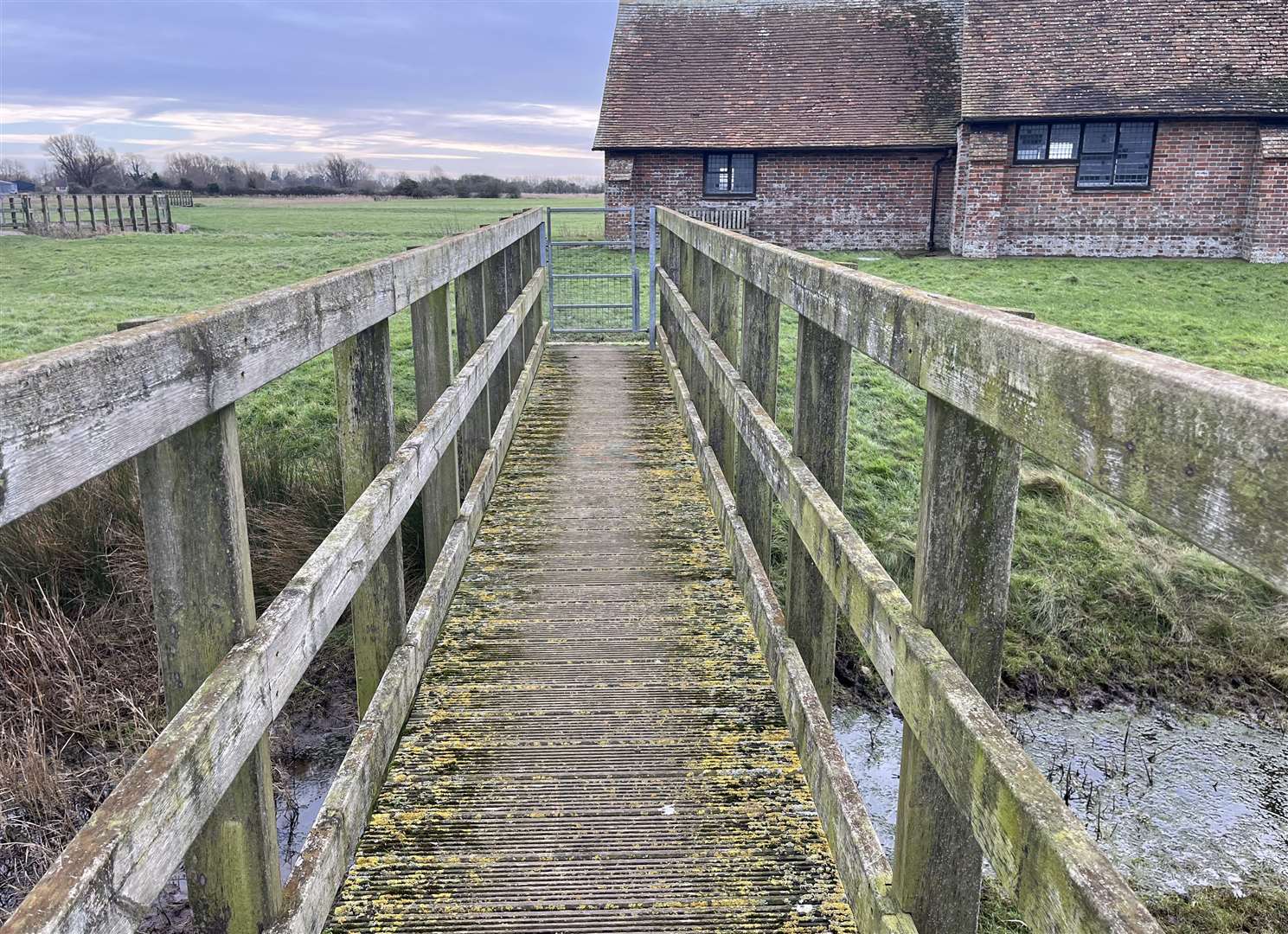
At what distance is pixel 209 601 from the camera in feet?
5.99

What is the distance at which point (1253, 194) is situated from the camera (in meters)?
21.3

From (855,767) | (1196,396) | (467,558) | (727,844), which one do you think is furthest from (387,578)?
(855,767)

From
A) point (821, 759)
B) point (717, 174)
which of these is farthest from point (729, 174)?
Answer: point (821, 759)

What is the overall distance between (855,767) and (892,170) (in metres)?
20.1

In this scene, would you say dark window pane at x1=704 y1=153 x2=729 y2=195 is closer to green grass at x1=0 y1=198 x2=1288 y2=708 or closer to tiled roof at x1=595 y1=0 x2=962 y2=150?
tiled roof at x1=595 y1=0 x2=962 y2=150

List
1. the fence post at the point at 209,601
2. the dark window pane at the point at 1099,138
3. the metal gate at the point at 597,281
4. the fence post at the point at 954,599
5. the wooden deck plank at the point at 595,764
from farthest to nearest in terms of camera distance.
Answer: the dark window pane at the point at 1099,138 < the metal gate at the point at 597,281 < the wooden deck plank at the point at 595,764 < the fence post at the point at 954,599 < the fence post at the point at 209,601

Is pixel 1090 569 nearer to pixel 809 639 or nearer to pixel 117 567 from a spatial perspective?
pixel 809 639

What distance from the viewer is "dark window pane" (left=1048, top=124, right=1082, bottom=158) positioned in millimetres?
22000

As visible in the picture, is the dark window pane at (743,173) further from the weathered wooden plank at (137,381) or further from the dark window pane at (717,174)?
the weathered wooden plank at (137,381)

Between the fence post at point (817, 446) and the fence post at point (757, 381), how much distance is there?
71 centimetres

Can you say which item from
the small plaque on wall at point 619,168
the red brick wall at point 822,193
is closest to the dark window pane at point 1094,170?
the red brick wall at point 822,193

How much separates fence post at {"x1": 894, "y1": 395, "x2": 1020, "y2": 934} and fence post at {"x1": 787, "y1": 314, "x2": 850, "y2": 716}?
1.14 meters

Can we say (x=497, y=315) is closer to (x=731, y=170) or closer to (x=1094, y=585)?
(x=1094, y=585)

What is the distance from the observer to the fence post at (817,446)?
3264 mm
